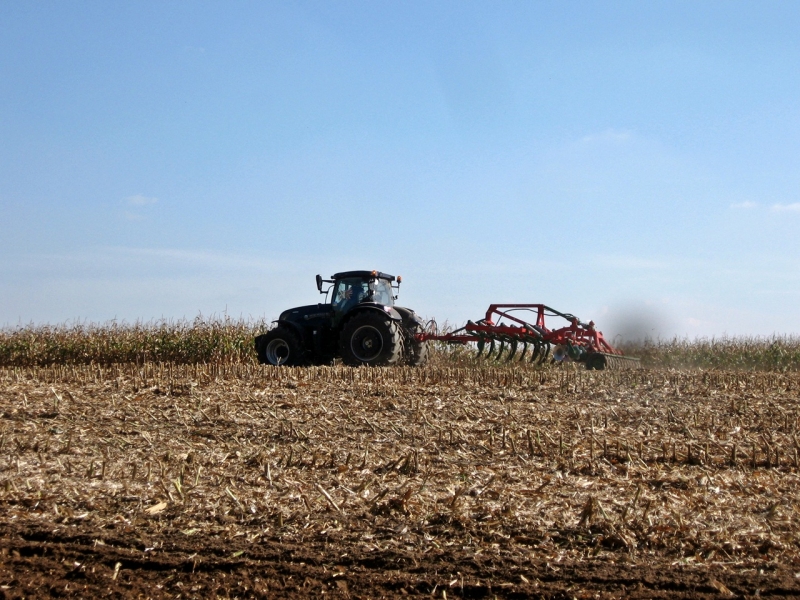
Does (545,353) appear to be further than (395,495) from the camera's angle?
Yes

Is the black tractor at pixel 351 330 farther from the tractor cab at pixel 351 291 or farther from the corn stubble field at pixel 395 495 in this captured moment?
the corn stubble field at pixel 395 495

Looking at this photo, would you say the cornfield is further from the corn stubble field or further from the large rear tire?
the corn stubble field

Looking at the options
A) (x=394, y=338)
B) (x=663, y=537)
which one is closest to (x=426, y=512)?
(x=663, y=537)

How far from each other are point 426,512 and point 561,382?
6.96 meters

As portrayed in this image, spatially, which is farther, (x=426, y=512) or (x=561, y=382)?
(x=561, y=382)

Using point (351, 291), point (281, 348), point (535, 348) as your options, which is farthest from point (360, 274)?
point (535, 348)

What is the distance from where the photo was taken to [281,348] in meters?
16.8

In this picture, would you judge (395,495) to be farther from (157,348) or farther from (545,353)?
(157,348)

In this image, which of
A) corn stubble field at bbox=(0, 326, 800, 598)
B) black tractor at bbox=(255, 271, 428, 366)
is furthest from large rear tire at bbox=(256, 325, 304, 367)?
corn stubble field at bbox=(0, 326, 800, 598)

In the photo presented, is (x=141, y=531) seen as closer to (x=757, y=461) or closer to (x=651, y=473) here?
(x=651, y=473)

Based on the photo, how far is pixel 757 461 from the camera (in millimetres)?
7324

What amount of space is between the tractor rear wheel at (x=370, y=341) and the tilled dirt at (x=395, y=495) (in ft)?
14.7

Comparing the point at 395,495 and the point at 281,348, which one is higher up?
the point at 281,348

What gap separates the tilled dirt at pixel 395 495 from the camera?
4.41m
